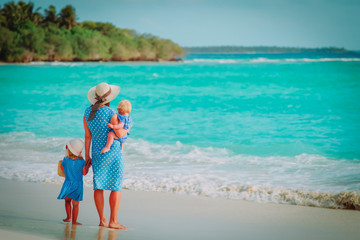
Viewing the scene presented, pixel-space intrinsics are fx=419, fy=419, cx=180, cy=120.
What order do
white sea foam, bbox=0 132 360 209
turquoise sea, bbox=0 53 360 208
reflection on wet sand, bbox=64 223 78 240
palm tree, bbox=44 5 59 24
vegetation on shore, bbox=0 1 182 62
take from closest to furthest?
reflection on wet sand, bbox=64 223 78 240
white sea foam, bbox=0 132 360 209
turquoise sea, bbox=0 53 360 208
vegetation on shore, bbox=0 1 182 62
palm tree, bbox=44 5 59 24

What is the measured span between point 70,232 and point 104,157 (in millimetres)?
643

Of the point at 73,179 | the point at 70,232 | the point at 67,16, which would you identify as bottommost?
the point at 70,232

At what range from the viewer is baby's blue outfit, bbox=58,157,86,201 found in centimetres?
344

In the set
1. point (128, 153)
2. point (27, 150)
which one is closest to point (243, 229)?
point (128, 153)

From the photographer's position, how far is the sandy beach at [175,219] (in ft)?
11.1

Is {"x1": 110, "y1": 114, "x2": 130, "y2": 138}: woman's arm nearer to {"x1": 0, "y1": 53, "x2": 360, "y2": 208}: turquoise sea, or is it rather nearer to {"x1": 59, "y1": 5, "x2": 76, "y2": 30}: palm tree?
{"x1": 0, "y1": 53, "x2": 360, "y2": 208}: turquoise sea

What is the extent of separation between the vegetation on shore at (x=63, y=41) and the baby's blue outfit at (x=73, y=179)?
54.5 meters

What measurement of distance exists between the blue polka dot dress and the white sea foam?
1.85 metres

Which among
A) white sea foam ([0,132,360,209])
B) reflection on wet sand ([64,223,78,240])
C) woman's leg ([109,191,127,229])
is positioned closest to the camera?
reflection on wet sand ([64,223,78,240])

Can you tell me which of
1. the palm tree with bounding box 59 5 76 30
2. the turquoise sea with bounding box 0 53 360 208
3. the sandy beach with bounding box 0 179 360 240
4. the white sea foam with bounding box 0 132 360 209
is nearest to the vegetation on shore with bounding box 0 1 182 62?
the palm tree with bounding box 59 5 76 30

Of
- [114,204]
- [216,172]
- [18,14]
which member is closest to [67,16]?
[18,14]

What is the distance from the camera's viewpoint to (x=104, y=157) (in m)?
3.34

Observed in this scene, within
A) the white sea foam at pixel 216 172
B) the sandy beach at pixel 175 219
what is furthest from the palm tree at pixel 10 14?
the sandy beach at pixel 175 219

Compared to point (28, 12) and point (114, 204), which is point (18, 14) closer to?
point (28, 12)
